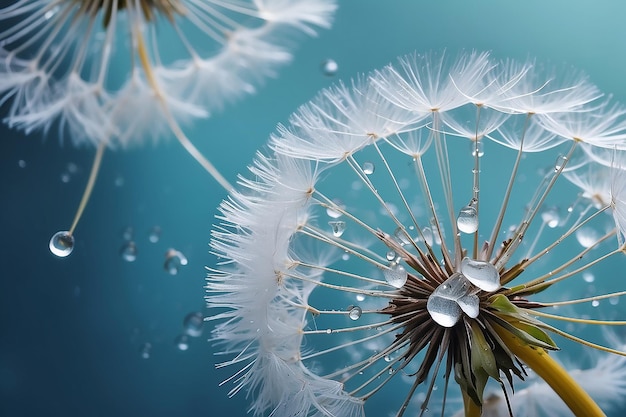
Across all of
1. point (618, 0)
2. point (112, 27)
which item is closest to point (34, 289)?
point (112, 27)

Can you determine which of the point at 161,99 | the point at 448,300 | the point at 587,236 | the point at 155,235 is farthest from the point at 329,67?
the point at 448,300

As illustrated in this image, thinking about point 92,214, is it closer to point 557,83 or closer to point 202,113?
point 202,113

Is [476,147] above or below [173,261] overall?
above

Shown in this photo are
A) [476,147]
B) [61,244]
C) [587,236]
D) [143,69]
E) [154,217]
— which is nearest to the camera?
[476,147]

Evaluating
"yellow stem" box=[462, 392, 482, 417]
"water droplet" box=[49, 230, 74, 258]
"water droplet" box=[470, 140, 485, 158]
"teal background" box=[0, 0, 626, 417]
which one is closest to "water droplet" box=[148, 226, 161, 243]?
"teal background" box=[0, 0, 626, 417]

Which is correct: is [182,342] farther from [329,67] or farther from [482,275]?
[482,275]

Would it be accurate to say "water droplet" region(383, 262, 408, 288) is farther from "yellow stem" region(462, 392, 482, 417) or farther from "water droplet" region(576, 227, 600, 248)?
"water droplet" region(576, 227, 600, 248)

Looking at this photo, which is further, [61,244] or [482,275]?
[61,244]

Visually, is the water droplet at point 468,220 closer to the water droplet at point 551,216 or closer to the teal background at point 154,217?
the water droplet at point 551,216
